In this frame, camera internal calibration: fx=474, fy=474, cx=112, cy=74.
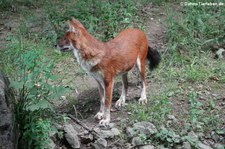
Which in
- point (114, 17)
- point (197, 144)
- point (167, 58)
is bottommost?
point (197, 144)

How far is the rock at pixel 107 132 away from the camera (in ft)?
21.5

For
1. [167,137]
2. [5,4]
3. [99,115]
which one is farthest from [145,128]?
[5,4]

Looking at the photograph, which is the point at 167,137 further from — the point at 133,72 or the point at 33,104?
the point at 133,72

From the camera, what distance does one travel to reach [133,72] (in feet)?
29.7

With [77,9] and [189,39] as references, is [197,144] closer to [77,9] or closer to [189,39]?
[189,39]

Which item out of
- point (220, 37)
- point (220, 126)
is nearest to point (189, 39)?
point (220, 37)

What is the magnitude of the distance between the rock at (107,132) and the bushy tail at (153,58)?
1908 mm

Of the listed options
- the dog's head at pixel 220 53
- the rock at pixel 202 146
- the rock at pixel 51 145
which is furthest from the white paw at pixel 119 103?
the dog's head at pixel 220 53

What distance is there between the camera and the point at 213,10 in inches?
444

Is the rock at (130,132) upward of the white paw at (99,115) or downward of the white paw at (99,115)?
downward

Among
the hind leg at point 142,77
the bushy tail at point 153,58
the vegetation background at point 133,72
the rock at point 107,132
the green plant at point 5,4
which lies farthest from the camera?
the green plant at point 5,4

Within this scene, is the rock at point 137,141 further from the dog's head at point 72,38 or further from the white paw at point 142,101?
the dog's head at point 72,38

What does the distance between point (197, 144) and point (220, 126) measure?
724mm

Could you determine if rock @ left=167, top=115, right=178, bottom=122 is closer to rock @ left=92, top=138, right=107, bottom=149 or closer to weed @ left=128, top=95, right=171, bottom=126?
weed @ left=128, top=95, right=171, bottom=126
